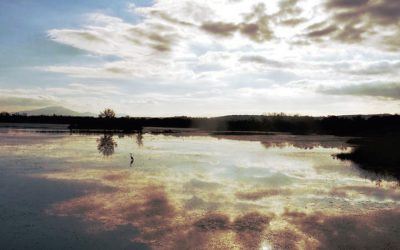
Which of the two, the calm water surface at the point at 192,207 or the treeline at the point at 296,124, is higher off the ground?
the treeline at the point at 296,124

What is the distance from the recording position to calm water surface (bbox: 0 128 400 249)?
492 inches

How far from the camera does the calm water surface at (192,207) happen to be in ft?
41.0

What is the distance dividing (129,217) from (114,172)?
1129 cm

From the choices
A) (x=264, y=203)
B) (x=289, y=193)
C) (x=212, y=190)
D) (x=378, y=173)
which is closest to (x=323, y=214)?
(x=264, y=203)

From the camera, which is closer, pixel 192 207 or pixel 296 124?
pixel 192 207

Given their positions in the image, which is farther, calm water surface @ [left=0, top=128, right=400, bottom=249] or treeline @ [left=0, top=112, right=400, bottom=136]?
treeline @ [left=0, top=112, right=400, bottom=136]

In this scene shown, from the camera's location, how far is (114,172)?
25.7m

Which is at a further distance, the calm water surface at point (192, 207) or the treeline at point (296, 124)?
the treeline at point (296, 124)

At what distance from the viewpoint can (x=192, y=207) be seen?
16703 millimetres

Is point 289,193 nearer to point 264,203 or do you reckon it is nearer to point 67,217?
point 264,203

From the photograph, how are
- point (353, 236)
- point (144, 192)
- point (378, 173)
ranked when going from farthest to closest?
1. point (378, 173)
2. point (144, 192)
3. point (353, 236)

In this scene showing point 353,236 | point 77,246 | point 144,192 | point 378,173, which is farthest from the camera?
point 378,173

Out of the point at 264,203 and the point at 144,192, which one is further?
the point at 144,192

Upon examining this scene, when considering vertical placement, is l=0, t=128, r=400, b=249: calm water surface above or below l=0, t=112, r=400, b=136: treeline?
below
